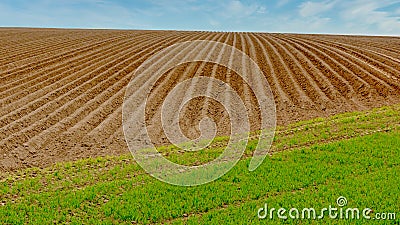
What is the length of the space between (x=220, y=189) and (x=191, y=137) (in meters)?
4.87

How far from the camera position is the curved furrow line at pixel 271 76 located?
16391mm

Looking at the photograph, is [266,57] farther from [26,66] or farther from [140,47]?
[26,66]

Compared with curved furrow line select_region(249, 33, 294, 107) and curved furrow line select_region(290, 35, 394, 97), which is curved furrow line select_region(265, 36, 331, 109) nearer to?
curved furrow line select_region(249, 33, 294, 107)

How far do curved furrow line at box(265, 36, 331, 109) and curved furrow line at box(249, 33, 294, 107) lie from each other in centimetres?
100

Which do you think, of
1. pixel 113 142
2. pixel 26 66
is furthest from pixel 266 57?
pixel 113 142

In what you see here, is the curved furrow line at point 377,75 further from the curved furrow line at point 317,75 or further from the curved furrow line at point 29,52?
the curved furrow line at point 29,52

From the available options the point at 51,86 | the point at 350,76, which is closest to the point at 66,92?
the point at 51,86

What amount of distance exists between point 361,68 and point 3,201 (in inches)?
740

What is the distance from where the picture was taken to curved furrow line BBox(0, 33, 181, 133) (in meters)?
13.8

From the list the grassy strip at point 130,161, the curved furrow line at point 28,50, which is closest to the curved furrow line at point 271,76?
the grassy strip at point 130,161

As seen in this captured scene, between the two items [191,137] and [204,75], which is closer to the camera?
[191,137]

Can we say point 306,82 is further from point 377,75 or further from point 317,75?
point 377,75

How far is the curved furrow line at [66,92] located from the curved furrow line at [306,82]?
31.3 feet

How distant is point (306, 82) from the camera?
19.0 m
